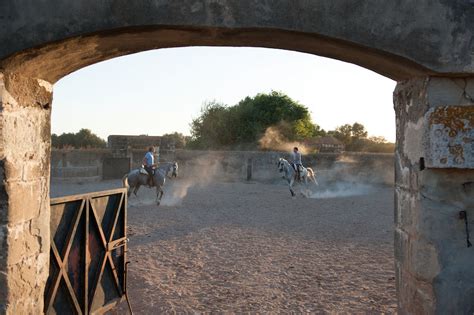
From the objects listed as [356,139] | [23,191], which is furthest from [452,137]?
[356,139]

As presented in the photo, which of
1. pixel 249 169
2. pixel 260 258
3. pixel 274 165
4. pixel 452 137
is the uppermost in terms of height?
pixel 452 137

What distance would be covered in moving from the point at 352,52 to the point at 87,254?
2921 mm

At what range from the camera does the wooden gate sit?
3554mm

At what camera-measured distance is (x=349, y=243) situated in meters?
7.99

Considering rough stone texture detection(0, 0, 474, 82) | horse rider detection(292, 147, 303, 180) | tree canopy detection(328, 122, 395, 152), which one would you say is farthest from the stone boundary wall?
tree canopy detection(328, 122, 395, 152)

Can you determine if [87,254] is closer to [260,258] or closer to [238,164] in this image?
[260,258]

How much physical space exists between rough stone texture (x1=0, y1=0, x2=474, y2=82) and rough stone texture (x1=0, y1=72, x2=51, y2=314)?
0.26m

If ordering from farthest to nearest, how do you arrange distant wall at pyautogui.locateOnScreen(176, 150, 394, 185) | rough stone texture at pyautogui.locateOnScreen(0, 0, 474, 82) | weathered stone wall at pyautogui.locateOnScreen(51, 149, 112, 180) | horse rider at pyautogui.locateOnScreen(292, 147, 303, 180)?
1. weathered stone wall at pyautogui.locateOnScreen(51, 149, 112, 180)
2. distant wall at pyautogui.locateOnScreen(176, 150, 394, 185)
3. horse rider at pyautogui.locateOnScreen(292, 147, 303, 180)
4. rough stone texture at pyautogui.locateOnScreen(0, 0, 474, 82)

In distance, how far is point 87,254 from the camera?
13.0 feet

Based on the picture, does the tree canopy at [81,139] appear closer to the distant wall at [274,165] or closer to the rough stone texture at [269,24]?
the distant wall at [274,165]

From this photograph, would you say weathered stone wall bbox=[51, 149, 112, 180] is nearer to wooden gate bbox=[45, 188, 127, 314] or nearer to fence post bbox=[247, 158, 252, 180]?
fence post bbox=[247, 158, 252, 180]

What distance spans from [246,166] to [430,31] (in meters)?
18.7

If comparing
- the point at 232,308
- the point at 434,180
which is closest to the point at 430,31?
the point at 434,180

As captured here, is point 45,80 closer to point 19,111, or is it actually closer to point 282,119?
point 19,111
